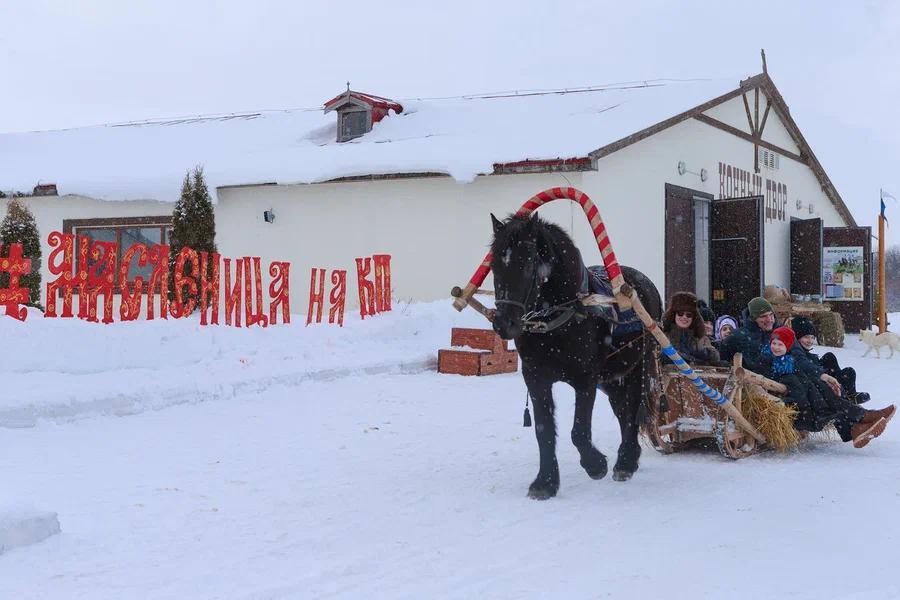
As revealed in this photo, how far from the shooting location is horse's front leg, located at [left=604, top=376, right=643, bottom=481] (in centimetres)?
585

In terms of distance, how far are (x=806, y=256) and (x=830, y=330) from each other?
4659 mm

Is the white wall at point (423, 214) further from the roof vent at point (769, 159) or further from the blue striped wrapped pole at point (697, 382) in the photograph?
the blue striped wrapped pole at point (697, 382)

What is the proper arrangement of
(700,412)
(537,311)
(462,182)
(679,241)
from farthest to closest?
Answer: (679,241) → (462,182) → (700,412) → (537,311)

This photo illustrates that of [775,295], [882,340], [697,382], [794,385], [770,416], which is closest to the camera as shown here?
[697,382]

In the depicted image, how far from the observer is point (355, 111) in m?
19.8

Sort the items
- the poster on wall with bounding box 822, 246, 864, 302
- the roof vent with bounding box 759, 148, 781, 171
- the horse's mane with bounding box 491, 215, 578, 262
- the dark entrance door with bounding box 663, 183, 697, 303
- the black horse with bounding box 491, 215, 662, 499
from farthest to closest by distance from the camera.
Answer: the roof vent with bounding box 759, 148, 781, 171 → the poster on wall with bounding box 822, 246, 864, 302 → the dark entrance door with bounding box 663, 183, 697, 303 → the horse's mane with bounding box 491, 215, 578, 262 → the black horse with bounding box 491, 215, 662, 499

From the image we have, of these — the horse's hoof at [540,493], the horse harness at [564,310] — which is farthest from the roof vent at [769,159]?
the horse's hoof at [540,493]

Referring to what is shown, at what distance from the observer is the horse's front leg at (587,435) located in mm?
5402

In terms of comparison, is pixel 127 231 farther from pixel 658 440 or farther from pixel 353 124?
pixel 658 440

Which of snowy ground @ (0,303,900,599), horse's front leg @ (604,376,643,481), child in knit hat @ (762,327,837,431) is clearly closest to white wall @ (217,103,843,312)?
snowy ground @ (0,303,900,599)

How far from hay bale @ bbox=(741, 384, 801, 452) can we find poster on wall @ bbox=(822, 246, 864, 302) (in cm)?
1642

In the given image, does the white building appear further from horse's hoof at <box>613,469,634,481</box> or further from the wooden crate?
horse's hoof at <box>613,469,634,481</box>

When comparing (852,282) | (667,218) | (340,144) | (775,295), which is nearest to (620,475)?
(667,218)

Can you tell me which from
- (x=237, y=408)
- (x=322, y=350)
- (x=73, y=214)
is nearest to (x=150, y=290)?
(x=322, y=350)
